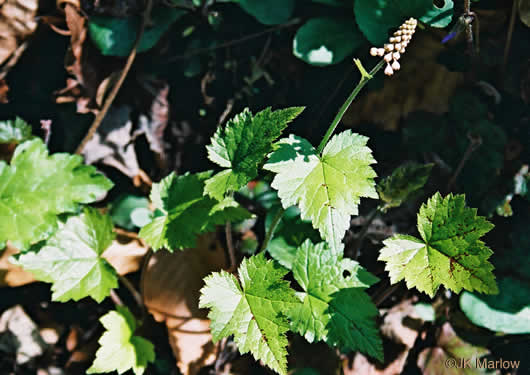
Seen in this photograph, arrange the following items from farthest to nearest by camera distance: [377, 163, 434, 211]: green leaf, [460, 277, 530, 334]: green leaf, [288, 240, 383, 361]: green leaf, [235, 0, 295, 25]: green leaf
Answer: [235, 0, 295, 25]: green leaf, [460, 277, 530, 334]: green leaf, [377, 163, 434, 211]: green leaf, [288, 240, 383, 361]: green leaf

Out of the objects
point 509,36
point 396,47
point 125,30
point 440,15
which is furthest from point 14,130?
point 509,36

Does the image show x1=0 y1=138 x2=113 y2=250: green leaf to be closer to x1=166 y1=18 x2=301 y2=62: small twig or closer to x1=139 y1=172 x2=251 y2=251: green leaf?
x1=139 y1=172 x2=251 y2=251: green leaf

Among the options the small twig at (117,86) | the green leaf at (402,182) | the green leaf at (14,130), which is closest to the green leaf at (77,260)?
the small twig at (117,86)

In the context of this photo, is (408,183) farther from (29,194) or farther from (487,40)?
(29,194)

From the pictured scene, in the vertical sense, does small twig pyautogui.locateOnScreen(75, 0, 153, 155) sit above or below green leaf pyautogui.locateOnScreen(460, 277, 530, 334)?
above

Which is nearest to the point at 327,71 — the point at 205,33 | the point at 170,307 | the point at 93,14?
the point at 205,33

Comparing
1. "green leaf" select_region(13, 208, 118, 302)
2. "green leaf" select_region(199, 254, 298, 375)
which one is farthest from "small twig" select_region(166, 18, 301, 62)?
"green leaf" select_region(199, 254, 298, 375)

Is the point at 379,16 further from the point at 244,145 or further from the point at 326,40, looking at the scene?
the point at 244,145
